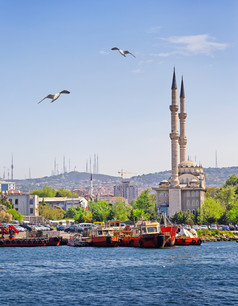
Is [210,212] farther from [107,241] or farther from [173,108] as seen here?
[107,241]

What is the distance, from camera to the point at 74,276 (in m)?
47.8

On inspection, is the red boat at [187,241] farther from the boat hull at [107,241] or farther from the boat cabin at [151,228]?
the boat hull at [107,241]

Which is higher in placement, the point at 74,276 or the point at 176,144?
the point at 176,144

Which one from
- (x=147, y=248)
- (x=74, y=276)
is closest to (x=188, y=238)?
(x=147, y=248)

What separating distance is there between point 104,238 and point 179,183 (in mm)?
57536

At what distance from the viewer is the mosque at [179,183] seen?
418 ft

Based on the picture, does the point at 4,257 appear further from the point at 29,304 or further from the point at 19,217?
the point at 19,217

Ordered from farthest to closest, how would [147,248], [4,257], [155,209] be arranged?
[155,209]
[147,248]
[4,257]

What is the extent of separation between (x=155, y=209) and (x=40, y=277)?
92468mm

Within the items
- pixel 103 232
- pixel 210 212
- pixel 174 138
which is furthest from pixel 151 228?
pixel 174 138

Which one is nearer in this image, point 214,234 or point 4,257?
point 4,257

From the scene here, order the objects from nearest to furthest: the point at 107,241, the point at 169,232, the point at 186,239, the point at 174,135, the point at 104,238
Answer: the point at 169,232 < the point at 107,241 < the point at 104,238 < the point at 186,239 < the point at 174,135

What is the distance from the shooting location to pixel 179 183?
435 feet

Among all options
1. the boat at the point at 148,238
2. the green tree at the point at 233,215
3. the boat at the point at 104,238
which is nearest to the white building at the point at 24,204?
the green tree at the point at 233,215
